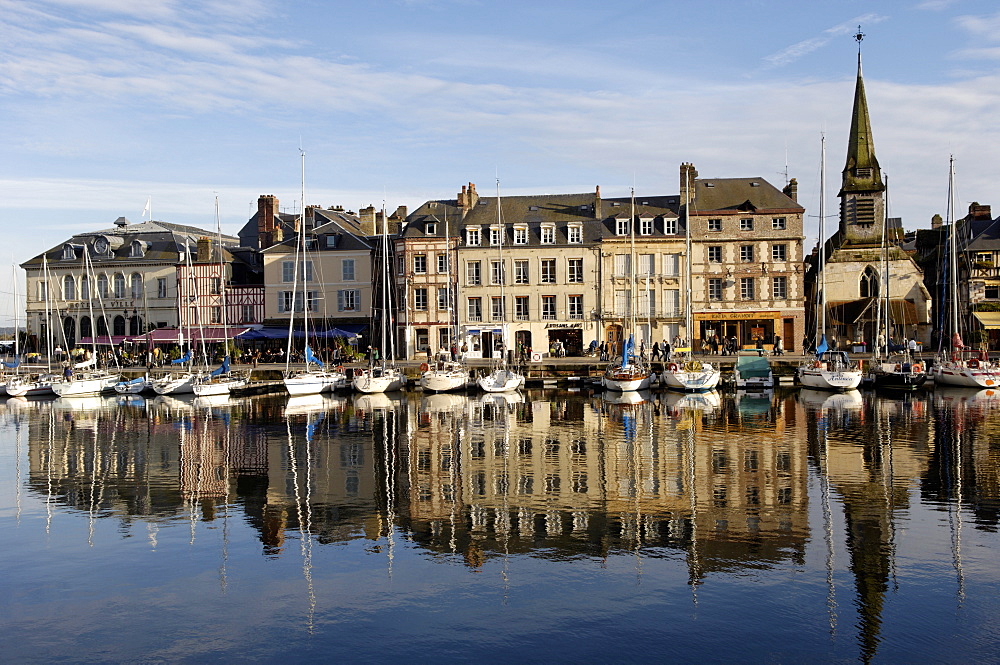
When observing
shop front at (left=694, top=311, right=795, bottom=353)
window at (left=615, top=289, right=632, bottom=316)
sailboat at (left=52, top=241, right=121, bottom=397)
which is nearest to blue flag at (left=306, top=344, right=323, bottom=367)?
sailboat at (left=52, top=241, right=121, bottom=397)

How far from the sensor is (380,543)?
15758mm

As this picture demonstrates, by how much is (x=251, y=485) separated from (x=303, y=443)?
674 cm

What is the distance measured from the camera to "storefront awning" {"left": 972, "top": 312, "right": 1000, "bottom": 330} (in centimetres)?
5376

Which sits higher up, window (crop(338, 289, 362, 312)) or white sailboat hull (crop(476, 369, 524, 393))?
window (crop(338, 289, 362, 312))

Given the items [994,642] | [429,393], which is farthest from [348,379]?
[994,642]

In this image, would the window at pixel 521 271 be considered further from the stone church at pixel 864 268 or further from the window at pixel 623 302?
the stone church at pixel 864 268

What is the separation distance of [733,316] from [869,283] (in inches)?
347

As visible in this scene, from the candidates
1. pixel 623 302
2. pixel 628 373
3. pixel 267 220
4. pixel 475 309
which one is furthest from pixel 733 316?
pixel 267 220

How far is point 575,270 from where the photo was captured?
181 ft

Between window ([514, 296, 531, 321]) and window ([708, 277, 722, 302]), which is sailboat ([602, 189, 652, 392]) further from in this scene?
window ([514, 296, 531, 321])

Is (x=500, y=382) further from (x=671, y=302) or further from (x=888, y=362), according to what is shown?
(x=888, y=362)

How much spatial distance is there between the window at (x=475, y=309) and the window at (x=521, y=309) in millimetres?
2173

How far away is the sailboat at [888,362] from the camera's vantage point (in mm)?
43094

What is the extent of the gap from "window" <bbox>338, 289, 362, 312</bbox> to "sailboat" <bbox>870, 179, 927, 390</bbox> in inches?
1202
